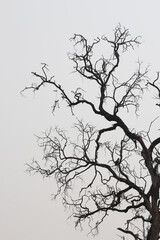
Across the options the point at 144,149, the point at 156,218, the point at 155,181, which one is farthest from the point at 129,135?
the point at 156,218

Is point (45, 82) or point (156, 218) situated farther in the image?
point (45, 82)

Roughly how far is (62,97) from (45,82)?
0.67 metres

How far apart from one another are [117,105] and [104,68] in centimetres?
114

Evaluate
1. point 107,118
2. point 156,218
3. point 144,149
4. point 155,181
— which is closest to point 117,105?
point 107,118

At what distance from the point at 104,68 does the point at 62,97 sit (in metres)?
1.48

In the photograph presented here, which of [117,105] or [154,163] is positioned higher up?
[117,105]

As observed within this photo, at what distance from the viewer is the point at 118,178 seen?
14102mm

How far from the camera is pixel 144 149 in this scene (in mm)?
13906

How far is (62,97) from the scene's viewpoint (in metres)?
14.4

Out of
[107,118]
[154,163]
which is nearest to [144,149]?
[154,163]

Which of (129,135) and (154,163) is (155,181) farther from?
(129,135)

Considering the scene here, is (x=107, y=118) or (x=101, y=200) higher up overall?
(x=107, y=118)


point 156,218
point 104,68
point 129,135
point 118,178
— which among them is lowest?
point 156,218

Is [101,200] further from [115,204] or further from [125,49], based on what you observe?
[125,49]
